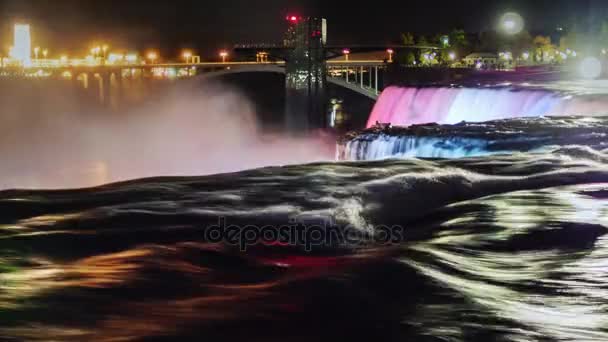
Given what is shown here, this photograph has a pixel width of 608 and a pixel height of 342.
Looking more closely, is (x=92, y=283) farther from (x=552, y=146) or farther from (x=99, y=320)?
(x=552, y=146)

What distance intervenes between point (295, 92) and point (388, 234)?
41.8 metres

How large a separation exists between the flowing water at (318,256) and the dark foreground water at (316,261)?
21 mm

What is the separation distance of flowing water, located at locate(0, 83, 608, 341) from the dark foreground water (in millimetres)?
21

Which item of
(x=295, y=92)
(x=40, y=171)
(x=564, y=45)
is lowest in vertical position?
(x=40, y=171)

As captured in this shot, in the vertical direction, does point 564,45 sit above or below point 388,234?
above

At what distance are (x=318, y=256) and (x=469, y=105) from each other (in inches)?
789

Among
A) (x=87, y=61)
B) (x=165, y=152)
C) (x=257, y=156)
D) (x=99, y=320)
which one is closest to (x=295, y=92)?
(x=257, y=156)

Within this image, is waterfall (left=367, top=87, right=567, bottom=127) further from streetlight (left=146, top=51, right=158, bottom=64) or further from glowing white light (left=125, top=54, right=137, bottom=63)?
glowing white light (left=125, top=54, right=137, bottom=63)

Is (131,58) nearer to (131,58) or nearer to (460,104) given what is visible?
(131,58)

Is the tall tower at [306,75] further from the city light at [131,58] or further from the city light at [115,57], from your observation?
the city light at [115,57]

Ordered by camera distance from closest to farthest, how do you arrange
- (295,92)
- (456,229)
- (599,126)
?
1. (456,229)
2. (599,126)
3. (295,92)

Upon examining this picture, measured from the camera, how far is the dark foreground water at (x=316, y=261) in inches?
238

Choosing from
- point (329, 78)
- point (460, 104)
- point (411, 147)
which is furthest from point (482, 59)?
point (411, 147)

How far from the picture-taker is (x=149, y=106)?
9869 centimetres
